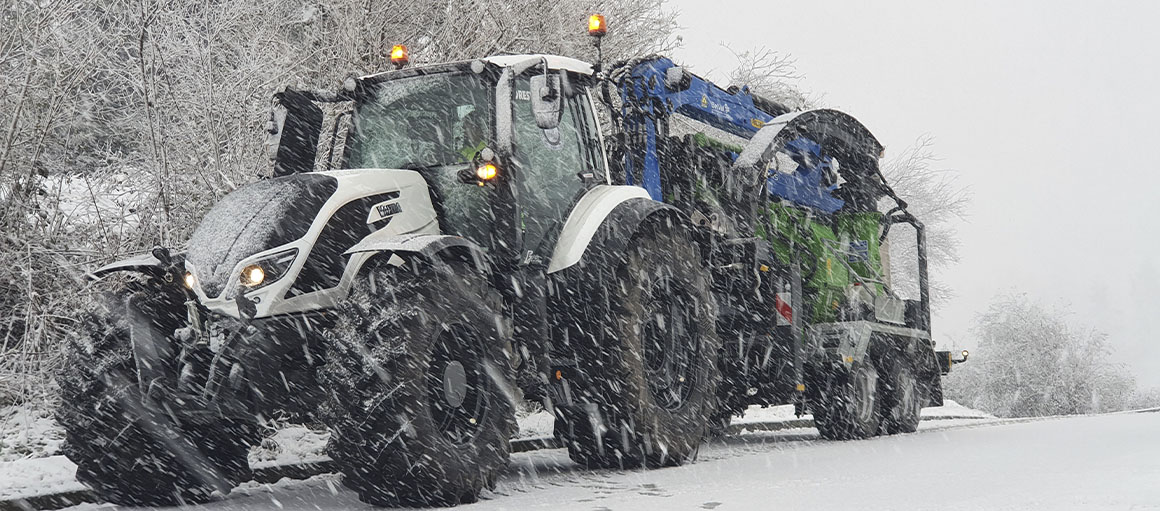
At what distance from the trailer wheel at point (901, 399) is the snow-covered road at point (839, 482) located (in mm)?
1834

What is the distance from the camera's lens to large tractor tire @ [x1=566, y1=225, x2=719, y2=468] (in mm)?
7965

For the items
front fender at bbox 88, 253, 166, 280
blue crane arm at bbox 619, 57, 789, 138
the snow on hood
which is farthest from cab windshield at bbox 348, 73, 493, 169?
blue crane arm at bbox 619, 57, 789, 138

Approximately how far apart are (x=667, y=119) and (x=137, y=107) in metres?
6.21

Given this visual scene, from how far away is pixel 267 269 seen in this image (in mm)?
6258

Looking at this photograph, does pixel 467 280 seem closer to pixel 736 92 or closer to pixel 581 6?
pixel 736 92

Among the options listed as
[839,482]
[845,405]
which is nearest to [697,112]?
[845,405]

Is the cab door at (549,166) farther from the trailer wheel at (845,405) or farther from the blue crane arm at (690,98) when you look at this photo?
the trailer wheel at (845,405)

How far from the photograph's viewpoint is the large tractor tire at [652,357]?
796 cm

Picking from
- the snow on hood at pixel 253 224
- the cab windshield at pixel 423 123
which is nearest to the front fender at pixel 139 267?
the snow on hood at pixel 253 224

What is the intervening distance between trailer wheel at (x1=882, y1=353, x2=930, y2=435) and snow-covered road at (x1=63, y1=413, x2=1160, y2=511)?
1834mm

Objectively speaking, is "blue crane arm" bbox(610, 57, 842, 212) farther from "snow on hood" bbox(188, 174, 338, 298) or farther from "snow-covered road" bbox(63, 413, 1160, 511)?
"snow on hood" bbox(188, 174, 338, 298)

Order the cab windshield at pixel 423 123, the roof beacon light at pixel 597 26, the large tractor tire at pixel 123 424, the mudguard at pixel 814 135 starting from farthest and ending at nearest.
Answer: the mudguard at pixel 814 135 < the roof beacon light at pixel 597 26 < the cab windshield at pixel 423 123 < the large tractor tire at pixel 123 424

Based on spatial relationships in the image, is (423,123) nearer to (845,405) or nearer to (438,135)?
(438,135)

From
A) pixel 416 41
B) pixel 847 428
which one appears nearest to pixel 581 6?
pixel 416 41
